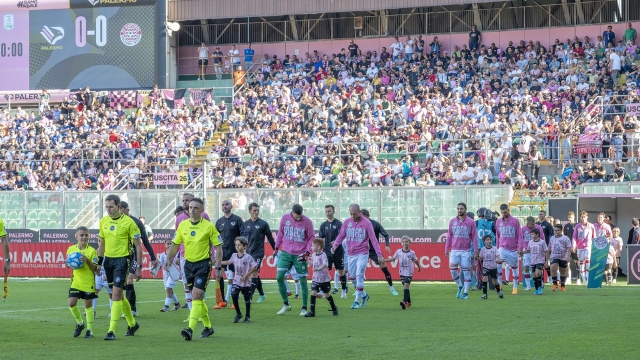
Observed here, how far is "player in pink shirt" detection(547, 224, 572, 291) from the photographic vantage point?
25.3 meters

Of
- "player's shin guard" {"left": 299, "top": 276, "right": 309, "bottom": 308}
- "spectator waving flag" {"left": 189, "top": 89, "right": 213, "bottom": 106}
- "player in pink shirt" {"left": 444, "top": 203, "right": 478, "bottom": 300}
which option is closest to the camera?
"player's shin guard" {"left": 299, "top": 276, "right": 309, "bottom": 308}

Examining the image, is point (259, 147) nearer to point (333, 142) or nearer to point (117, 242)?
point (333, 142)

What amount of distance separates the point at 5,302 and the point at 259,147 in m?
A: 18.5

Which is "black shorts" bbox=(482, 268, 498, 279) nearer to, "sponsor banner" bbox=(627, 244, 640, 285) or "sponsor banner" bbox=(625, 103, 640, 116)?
"sponsor banner" bbox=(627, 244, 640, 285)

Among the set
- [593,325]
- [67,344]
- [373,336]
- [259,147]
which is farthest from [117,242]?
[259,147]

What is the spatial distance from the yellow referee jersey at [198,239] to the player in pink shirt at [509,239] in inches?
435

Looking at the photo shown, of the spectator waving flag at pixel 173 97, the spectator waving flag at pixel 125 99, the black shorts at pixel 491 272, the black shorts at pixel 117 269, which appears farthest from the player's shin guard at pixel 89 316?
the spectator waving flag at pixel 125 99

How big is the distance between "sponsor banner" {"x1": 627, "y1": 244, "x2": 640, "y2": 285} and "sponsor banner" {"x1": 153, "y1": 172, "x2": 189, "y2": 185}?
16.6 m

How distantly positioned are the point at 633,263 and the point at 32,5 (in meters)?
34.3

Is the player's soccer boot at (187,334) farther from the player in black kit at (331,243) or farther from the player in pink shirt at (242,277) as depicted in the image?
the player in black kit at (331,243)

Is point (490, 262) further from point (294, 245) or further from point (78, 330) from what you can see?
point (78, 330)

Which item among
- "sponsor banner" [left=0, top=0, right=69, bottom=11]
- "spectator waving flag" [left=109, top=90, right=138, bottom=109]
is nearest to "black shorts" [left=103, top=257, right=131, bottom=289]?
"spectator waving flag" [left=109, top=90, right=138, bottom=109]

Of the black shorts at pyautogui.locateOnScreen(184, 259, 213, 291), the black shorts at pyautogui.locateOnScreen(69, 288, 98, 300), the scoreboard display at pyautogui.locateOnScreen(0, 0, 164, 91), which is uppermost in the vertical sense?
the scoreboard display at pyautogui.locateOnScreen(0, 0, 164, 91)

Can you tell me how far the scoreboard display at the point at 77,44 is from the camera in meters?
49.2
